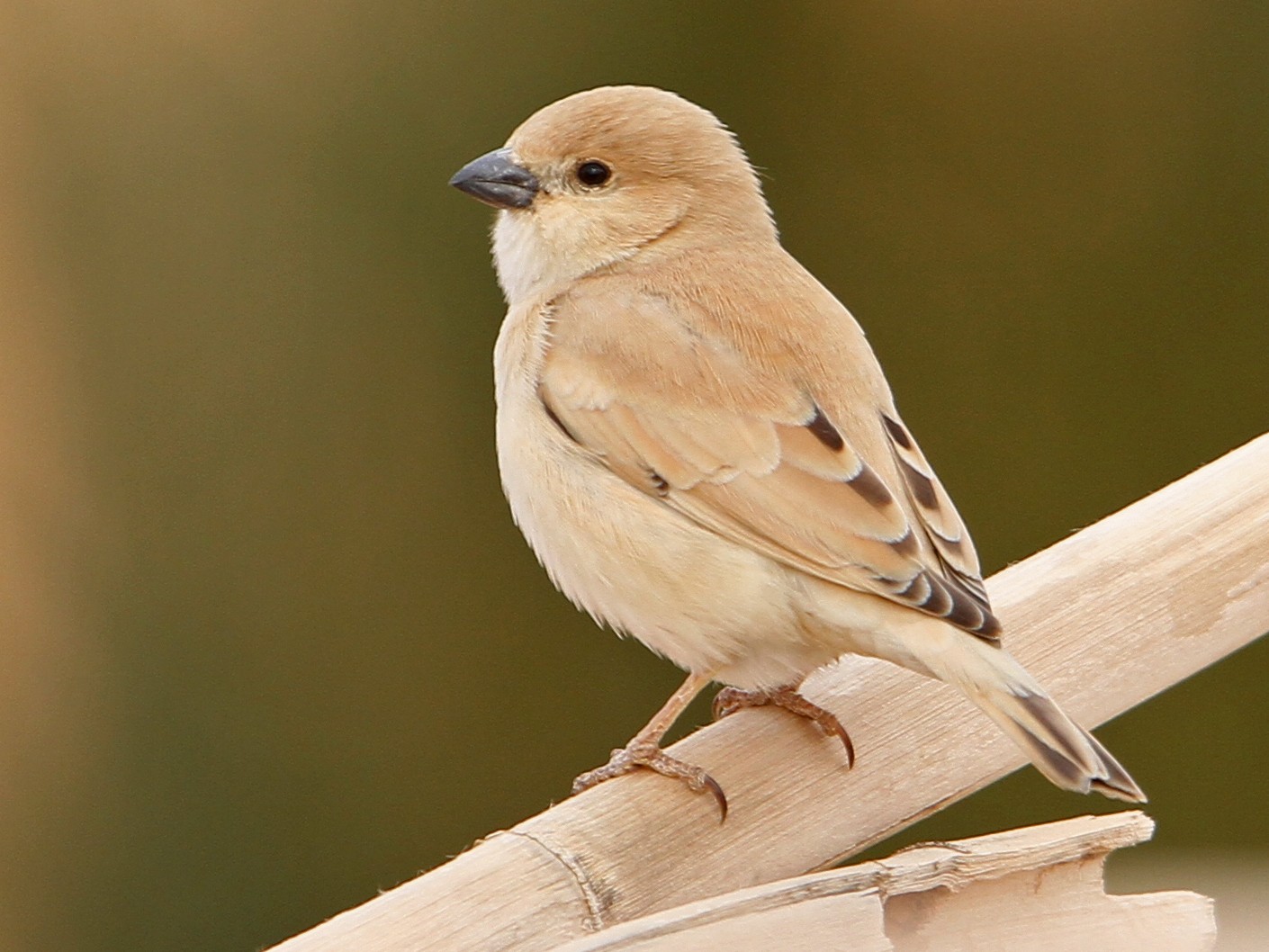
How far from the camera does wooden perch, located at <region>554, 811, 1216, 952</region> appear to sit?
2037mm

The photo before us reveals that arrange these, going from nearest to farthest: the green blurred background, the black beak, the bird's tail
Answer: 1. the bird's tail
2. the black beak
3. the green blurred background

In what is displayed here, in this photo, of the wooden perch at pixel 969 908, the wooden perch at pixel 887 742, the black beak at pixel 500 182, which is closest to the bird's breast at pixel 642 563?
the wooden perch at pixel 887 742

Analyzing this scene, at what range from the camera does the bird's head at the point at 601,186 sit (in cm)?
349

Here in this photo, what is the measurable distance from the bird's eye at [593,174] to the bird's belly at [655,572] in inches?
23.3

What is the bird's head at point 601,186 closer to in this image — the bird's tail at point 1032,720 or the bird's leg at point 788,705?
the bird's leg at point 788,705

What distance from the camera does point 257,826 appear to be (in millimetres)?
5195

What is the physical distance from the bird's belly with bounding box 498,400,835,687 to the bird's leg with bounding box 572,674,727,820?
58 mm

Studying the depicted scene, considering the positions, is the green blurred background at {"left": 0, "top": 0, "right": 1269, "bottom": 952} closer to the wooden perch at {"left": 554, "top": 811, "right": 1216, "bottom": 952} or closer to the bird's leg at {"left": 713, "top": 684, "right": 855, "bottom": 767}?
the bird's leg at {"left": 713, "top": 684, "right": 855, "bottom": 767}

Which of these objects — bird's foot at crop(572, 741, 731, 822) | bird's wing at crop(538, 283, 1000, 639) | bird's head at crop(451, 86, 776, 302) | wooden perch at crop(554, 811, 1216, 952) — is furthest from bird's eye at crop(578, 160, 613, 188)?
wooden perch at crop(554, 811, 1216, 952)

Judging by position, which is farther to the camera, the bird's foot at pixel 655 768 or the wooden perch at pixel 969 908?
the bird's foot at pixel 655 768

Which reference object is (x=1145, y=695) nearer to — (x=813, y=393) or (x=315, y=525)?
(x=813, y=393)

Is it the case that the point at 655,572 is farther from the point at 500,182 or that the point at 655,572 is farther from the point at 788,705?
the point at 500,182

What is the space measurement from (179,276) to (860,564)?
10.8 feet

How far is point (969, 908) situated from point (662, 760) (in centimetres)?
64
